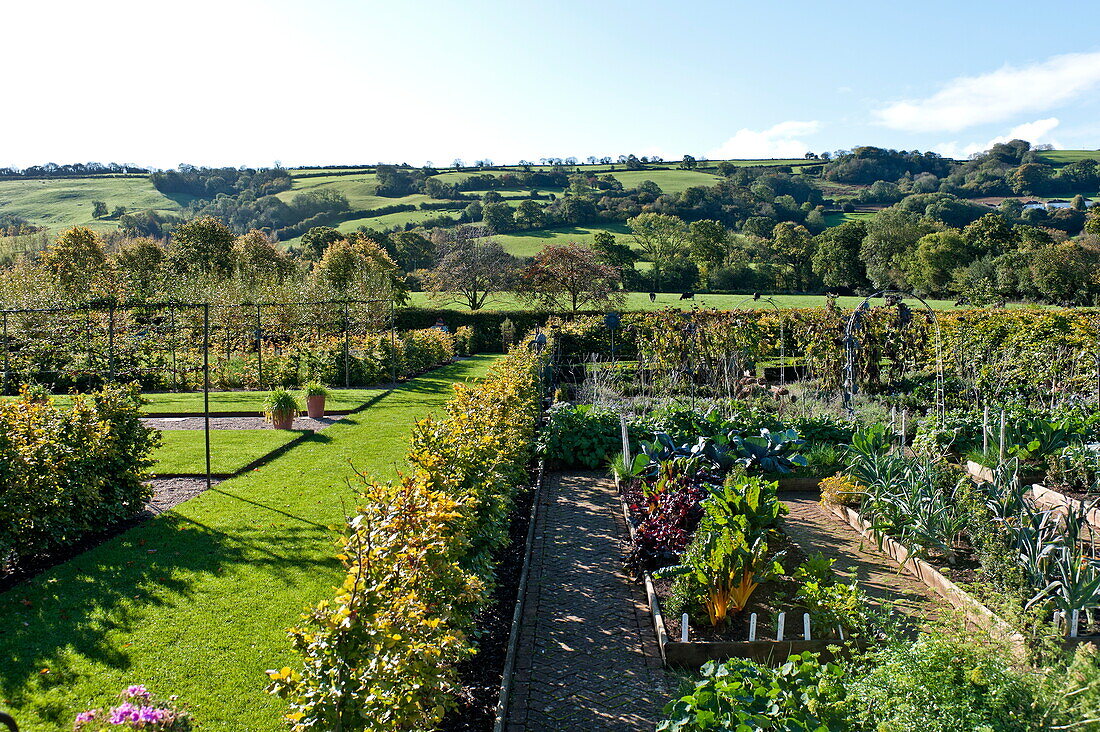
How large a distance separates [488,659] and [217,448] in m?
6.92

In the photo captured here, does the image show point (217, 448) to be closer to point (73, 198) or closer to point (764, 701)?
point (764, 701)

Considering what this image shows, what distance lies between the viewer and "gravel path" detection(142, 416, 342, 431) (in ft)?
37.6

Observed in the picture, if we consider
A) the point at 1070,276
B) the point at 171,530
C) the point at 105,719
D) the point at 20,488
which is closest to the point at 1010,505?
the point at 105,719

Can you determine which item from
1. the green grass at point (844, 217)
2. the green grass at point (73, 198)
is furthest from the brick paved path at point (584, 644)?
the green grass at point (73, 198)

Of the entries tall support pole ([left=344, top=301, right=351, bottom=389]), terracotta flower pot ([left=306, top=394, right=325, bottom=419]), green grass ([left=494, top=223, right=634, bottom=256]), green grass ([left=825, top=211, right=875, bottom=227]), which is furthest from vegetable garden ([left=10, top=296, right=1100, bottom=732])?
green grass ([left=825, top=211, right=875, bottom=227])

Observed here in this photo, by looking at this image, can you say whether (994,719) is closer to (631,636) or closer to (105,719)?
(631,636)

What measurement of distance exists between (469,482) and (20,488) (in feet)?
11.6

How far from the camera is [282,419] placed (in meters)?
11.1

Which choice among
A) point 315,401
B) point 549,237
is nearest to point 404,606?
point 315,401

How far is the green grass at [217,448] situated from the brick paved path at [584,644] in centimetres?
449

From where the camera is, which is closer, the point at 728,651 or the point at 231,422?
the point at 728,651

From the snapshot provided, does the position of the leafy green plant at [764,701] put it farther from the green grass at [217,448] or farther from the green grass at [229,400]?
the green grass at [229,400]

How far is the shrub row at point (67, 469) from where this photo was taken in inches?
208

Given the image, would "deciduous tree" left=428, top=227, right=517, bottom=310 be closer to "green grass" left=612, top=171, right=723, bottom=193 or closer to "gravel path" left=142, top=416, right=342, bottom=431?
"gravel path" left=142, top=416, right=342, bottom=431
